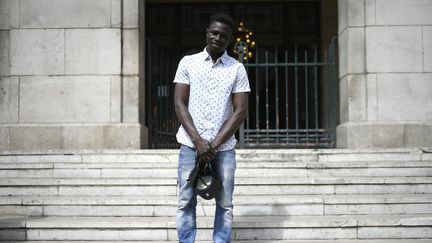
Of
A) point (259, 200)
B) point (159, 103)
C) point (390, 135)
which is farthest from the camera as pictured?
point (159, 103)

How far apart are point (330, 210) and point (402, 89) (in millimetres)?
3869

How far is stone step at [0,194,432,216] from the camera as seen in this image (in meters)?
6.43

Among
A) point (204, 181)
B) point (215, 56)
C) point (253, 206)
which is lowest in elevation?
point (253, 206)

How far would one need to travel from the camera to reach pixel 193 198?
4.59 meters

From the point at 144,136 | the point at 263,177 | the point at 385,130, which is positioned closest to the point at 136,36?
the point at 144,136

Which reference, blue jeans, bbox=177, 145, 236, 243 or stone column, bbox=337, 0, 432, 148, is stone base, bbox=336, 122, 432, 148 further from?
blue jeans, bbox=177, 145, 236, 243

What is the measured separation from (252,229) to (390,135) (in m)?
4.46

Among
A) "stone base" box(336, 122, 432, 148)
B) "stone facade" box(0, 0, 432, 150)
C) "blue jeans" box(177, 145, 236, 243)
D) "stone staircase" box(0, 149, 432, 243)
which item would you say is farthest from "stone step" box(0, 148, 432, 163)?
"blue jeans" box(177, 145, 236, 243)

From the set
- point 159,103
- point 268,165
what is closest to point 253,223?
point 268,165

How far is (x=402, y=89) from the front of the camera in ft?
31.0

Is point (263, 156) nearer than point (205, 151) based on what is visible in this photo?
No

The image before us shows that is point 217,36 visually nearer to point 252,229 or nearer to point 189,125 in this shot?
point 189,125

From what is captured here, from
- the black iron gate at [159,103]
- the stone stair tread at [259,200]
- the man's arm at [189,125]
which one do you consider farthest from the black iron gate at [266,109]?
the man's arm at [189,125]

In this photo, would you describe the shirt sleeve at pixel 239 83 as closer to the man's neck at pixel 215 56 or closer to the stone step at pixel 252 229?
the man's neck at pixel 215 56
